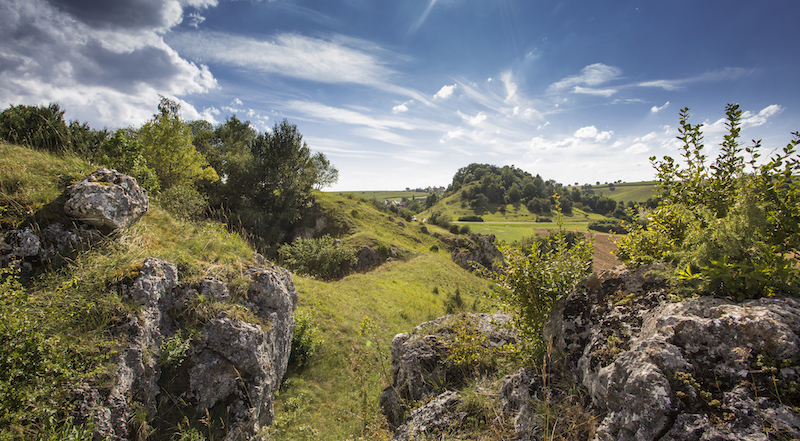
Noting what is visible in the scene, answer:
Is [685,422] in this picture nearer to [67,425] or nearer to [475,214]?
[67,425]

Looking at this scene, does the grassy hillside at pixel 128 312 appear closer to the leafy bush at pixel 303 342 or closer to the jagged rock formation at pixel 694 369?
the leafy bush at pixel 303 342

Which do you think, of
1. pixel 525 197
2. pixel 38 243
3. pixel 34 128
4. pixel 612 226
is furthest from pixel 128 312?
pixel 525 197

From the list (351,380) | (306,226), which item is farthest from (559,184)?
(351,380)

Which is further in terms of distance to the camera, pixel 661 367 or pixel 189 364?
pixel 189 364

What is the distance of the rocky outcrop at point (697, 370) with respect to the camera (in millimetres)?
2025

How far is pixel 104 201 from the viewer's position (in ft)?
18.1

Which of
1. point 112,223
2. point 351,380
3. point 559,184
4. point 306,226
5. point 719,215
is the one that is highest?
point 559,184

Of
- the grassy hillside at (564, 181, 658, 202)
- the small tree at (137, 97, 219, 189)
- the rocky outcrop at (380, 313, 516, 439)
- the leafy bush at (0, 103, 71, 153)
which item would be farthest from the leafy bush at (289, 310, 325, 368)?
the grassy hillside at (564, 181, 658, 202)

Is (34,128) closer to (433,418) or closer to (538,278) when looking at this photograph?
(433,418)

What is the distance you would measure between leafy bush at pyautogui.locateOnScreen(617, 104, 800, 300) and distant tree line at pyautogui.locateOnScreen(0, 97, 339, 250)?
375 inches

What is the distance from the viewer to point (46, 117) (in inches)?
328

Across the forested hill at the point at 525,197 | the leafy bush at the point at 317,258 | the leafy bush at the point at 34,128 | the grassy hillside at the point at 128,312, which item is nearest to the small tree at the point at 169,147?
the leafy bush at the point at 317,258

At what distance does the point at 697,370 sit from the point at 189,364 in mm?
6905

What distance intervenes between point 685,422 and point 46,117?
14.5m
